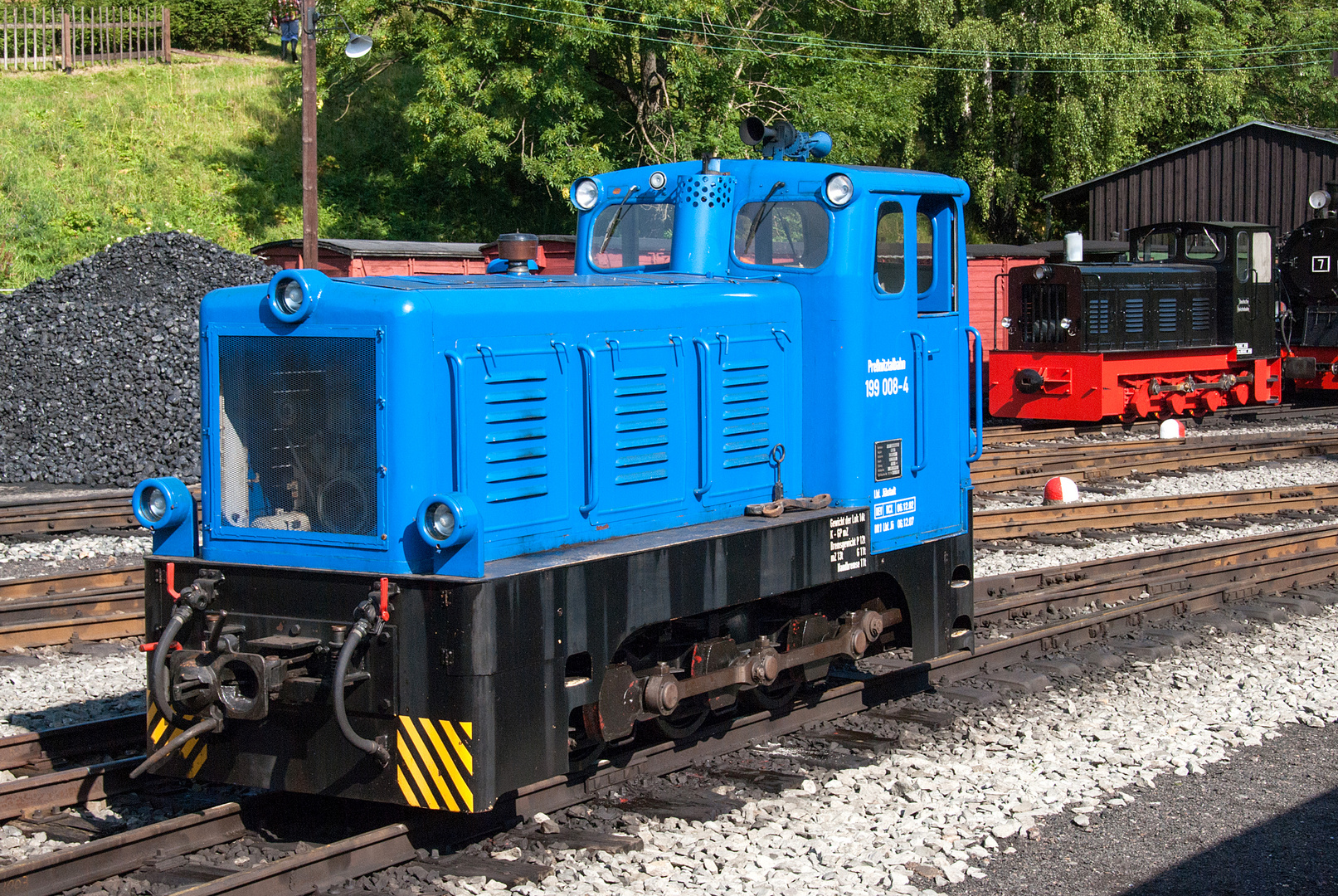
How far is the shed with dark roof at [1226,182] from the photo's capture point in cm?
2991

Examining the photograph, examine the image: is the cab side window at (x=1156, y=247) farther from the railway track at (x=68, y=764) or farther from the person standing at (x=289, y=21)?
the railway track at (x=68, y=764)

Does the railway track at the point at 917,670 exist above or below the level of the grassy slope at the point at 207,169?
below

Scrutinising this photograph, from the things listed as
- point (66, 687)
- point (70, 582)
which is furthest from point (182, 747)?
point (70, 582)

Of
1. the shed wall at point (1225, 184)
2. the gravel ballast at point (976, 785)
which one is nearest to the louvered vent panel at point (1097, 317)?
the gravel ballast at point (976, 785)

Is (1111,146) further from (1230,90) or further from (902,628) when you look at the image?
(902,628)

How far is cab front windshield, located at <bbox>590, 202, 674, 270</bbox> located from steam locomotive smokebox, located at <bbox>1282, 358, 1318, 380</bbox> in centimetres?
1994

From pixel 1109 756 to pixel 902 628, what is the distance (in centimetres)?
127

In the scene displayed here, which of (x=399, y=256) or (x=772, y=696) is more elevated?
(x=399, y=256)

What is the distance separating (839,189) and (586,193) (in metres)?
1.46

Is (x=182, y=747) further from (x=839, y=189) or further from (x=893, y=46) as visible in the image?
(x=893, y=46)

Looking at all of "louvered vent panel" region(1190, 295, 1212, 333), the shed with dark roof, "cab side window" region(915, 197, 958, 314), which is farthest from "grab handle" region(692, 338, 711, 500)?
the shed with dark roof

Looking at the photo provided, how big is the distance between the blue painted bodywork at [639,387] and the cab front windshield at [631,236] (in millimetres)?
50

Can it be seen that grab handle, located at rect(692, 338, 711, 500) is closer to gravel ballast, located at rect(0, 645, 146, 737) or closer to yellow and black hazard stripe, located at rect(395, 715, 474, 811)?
yellow and black hazard stripe, located at rect(395, 715, 474, 811)

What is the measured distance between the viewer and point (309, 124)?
1923 centimetres
